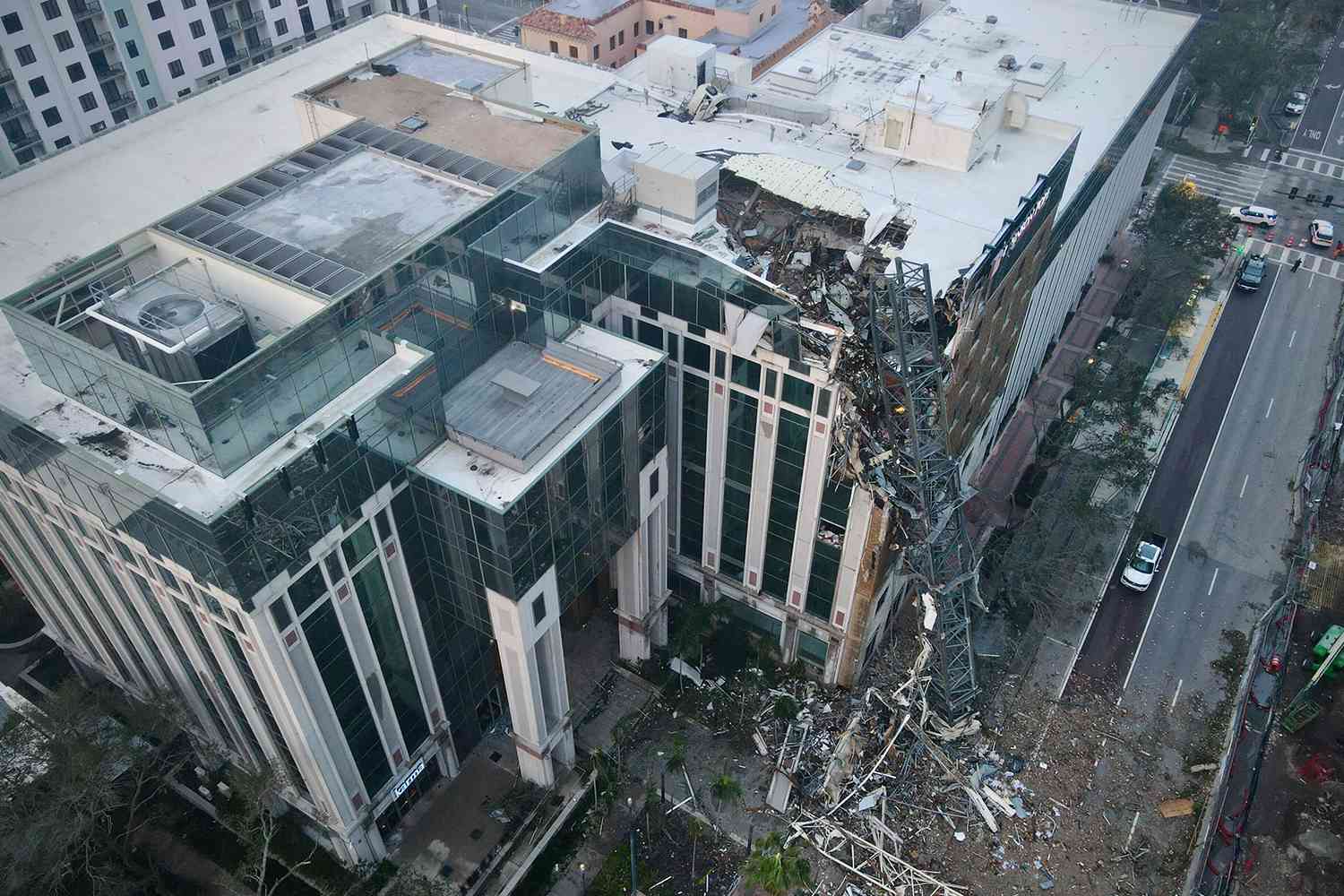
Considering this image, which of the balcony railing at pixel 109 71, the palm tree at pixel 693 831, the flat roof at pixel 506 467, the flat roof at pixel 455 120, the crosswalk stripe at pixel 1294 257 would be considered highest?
the flat roof at pixel 455 120

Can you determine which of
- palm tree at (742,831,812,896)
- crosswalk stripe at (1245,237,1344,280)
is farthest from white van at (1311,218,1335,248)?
palm tree at (742,831,812,896)

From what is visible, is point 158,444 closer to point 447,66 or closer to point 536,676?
point 536,676

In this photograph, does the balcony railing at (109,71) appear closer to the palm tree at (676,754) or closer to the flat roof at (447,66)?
the flat roof at (447,66)

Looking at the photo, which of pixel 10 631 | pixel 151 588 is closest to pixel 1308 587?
pixel 151 588

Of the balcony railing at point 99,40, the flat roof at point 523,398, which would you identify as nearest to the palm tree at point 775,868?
the flat roof at point 523,398

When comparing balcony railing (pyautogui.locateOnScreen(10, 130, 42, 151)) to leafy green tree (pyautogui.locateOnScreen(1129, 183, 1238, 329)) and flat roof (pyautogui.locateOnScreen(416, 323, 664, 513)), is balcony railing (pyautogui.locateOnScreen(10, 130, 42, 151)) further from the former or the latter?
leafy green tree (pyautogui.locateOnScreen(1129, 183, 1238, 329))

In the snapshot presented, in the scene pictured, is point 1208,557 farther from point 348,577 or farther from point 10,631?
point 10,631
